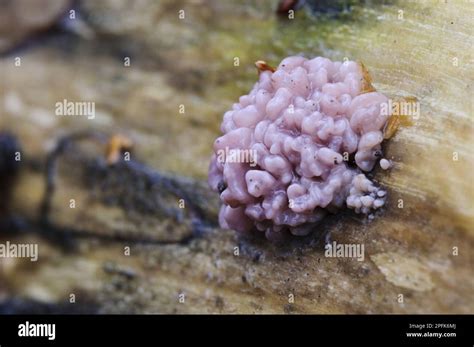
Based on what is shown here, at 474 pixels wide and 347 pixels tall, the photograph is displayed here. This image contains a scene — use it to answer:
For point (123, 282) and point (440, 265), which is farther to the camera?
point (123, 282)

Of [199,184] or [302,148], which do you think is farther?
[199,184]

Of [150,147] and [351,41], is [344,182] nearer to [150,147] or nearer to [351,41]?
[351,41]

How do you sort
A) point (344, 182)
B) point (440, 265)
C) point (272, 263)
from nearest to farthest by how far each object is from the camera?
point (440, 265), point (344, 182), point (272, 263)
